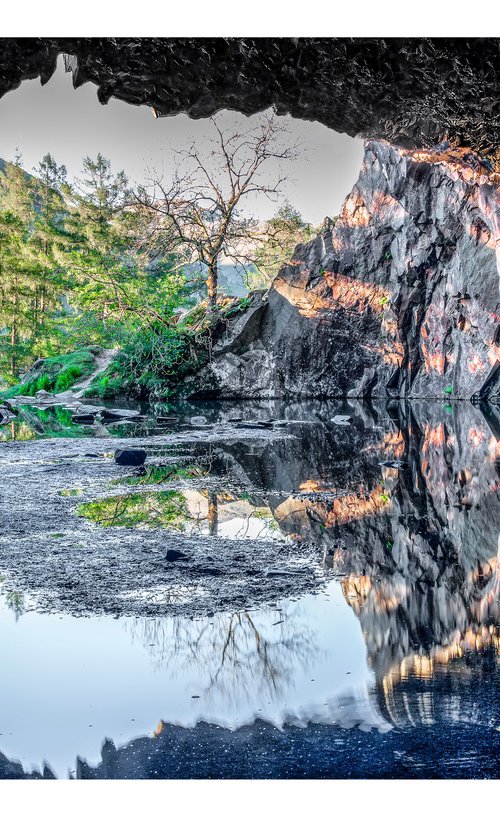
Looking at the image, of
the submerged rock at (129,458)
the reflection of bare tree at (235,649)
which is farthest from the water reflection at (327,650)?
the submerged rock at (129,458)

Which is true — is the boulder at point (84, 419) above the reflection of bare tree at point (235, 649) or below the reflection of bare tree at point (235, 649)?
above

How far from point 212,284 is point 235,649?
1687 centimetres

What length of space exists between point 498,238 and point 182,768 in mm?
14998

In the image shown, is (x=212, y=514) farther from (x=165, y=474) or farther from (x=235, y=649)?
(x=235, y=649)

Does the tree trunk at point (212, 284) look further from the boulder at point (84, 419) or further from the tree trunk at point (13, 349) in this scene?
the tree trunk at point (13, 349)

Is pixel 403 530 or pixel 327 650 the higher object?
pixel 403 530

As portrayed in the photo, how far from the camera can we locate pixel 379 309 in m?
21.3

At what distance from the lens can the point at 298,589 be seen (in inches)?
111

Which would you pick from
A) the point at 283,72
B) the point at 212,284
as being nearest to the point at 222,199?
the point at 212,284

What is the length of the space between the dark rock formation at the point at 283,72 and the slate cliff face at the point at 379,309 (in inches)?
421

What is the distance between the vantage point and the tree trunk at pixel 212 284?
18.0 m

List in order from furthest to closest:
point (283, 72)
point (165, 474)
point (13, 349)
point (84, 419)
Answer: point (13, 349), point (84, 419), point (283, 72), point (165, 474)

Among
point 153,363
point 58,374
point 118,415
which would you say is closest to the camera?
point 118,415
